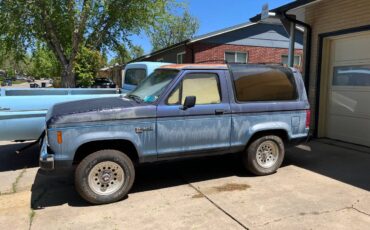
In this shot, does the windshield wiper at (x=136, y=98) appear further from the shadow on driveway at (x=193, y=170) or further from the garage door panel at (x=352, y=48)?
the garage door panel at (x=352, y=48)

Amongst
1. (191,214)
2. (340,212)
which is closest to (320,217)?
(340,212)

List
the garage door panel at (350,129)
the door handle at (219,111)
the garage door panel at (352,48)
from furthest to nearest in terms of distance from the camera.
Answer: the garage door panel at (350,129)
the garage door panel at (352,48)
the door handle at (219,111)

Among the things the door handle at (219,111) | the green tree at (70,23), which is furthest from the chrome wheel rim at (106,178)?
the green tree at (70,23)

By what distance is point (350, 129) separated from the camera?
8.82 metres

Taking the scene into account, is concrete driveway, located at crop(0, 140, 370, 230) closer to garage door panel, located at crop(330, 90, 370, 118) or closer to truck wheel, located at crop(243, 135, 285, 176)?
truck wheel, located at crop(243, 135, 285, 176)

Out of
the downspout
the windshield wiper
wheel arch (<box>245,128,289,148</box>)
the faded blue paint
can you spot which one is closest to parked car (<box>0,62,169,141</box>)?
the faded blue paint

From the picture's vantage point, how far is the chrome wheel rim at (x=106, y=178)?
5.18 meters

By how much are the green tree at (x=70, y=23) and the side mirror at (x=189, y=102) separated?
34.7 feet

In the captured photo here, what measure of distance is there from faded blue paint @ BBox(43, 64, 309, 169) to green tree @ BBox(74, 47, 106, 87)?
11.9 m

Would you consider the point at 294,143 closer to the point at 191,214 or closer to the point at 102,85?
the point at 191,214

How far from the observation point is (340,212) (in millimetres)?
4840

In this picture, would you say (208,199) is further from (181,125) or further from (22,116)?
(22,116)

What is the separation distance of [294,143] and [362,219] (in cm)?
225

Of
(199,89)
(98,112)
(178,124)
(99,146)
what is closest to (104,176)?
(99,146)
